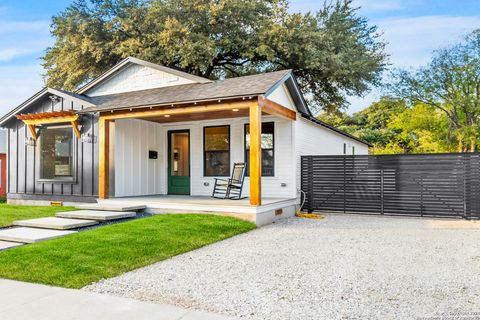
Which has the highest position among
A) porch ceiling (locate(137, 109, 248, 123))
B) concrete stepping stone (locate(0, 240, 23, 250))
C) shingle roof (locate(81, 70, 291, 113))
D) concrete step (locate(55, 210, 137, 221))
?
shingle roof (locate(81, 70, 291, 113))

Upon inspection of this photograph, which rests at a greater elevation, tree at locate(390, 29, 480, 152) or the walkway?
tree at locate(390, 29, 480, 152)

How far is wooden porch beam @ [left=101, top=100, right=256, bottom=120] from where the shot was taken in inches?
293

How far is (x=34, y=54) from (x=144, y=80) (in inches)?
501

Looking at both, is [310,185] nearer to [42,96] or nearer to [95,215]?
[95,215]

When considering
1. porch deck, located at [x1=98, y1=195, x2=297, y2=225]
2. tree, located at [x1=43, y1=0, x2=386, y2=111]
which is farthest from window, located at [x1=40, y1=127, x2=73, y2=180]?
tree, located at [x1=43, y1=0, x2=386, y2=111]

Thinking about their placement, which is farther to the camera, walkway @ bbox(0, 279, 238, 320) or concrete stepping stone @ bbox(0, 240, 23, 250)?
concrete stepping stone @ bbox(0, 240, 23, 250)

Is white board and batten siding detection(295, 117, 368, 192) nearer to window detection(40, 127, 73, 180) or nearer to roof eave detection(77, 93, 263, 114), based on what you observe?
roof eave detection(77, 93, 263, 114)

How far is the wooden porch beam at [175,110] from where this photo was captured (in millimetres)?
7445

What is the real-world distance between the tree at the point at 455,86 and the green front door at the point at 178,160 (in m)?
15.0

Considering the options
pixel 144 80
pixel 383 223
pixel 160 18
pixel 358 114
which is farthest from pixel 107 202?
pixel 358 114

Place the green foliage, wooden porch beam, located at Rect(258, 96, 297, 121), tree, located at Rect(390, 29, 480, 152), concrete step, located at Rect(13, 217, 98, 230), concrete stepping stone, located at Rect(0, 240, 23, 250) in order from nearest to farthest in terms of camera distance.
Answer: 1. concrete stepping stone, located at Rect(0, 240, 23, 250)
2. concrete step, located at Rect(13, 217, 98, 230)
3. wooden porch beam, located at Rect(258, 96, 297, 121)
4. tree, located at Rect(390, 29, 480, 152)
5. the green foliage

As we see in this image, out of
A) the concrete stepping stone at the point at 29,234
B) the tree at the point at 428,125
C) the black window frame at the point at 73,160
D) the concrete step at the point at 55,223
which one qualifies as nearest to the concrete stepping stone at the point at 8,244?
the concrete stepping stone at the point at 29,234

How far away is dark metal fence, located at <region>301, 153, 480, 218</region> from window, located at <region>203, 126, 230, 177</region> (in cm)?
221

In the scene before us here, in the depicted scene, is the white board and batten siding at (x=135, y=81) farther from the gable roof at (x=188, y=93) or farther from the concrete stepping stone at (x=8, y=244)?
the concrete stepping stone at (x=8, y=244)
